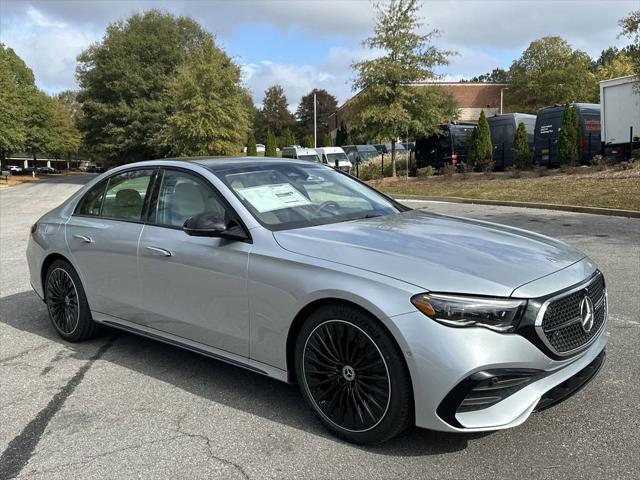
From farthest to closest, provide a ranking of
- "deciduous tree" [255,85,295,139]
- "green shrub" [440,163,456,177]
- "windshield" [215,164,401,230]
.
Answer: "deciduous tree" [255,85,295,139] → "green shrub" [440,163,456,177] → "windshield" [215,164,401,230]

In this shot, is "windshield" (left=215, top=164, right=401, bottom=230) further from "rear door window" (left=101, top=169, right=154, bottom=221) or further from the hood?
"rear door window" (left=101, top=169, right=154, bottom=221)

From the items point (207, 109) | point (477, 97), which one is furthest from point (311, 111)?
point (207, 109)

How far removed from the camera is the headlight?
271cm

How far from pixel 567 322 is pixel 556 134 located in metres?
21.0

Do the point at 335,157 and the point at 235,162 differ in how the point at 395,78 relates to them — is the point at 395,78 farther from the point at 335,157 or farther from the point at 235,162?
the point at 235,162

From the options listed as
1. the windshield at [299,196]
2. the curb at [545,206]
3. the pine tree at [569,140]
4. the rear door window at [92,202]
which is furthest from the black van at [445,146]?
the rear door window at [92,202]

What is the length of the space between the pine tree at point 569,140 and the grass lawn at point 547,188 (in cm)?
91

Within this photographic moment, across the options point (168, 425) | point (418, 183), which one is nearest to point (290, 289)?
point (168, 425)

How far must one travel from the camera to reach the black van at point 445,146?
84.4 feet

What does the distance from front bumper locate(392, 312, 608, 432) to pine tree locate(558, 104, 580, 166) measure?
19.6m

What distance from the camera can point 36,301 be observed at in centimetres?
644

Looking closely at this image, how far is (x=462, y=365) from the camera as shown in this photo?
2654 mm

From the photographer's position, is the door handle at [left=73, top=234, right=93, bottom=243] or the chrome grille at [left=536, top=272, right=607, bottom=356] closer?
the chrome grille at [left=536, top=272, right=607, bottom=356]

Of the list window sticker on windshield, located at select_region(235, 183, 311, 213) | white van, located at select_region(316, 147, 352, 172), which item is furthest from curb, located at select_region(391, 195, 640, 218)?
window sticker on windshield, located at select_region(235, 183, 311, 213)
